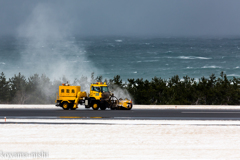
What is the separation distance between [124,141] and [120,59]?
3567 inches

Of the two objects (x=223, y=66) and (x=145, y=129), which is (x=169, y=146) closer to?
(x=145, y=129)

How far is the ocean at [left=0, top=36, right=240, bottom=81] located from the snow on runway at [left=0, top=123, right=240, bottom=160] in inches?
2560

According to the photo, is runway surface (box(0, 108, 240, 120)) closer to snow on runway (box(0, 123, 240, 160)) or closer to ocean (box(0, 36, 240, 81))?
snow on runway (box(0, 123, 240, 160))

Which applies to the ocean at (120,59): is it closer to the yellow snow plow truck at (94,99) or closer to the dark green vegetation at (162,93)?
the dark green vegetation at (162,93)

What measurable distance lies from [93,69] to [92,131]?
79059mm

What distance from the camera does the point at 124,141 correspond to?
11.6m

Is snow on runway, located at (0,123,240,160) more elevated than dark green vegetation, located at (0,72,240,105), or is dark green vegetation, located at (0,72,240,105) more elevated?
dark green vegetation, located at (0,72,240,105)

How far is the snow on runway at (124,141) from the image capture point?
9680mm

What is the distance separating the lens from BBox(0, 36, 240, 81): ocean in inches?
3462

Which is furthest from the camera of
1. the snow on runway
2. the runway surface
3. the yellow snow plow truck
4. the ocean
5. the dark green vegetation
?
the ocean

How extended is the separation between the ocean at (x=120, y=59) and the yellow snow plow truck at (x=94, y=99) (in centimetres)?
5153

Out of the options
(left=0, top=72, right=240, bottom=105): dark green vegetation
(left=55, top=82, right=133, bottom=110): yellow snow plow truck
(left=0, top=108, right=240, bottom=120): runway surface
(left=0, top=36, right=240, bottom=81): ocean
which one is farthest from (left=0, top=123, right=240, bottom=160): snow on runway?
(left=0, top=36, right=240, bottom=81): ocean

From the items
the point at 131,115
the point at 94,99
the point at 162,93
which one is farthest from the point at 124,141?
the point at 162,93

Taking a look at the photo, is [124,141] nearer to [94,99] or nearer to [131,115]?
[131,115]
